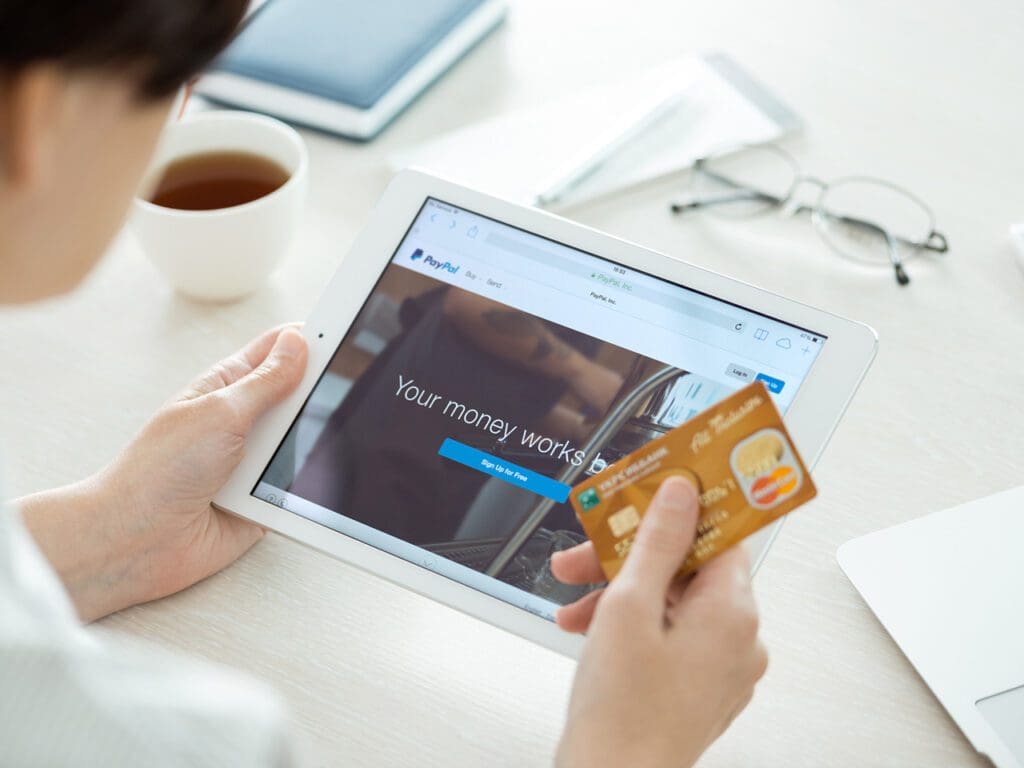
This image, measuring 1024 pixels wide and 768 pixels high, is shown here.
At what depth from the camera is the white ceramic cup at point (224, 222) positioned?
2.85ft

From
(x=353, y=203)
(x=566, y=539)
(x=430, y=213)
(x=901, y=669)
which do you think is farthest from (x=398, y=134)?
(x=901, y=669)

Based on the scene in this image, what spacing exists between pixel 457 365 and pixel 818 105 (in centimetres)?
58

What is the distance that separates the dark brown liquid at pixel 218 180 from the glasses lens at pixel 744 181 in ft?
1.29

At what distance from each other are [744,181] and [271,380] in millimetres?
531

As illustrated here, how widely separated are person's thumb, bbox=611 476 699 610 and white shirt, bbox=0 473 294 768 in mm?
194

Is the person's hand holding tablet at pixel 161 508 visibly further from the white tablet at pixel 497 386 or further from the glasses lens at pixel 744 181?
the glasses lens at pixel 744 181

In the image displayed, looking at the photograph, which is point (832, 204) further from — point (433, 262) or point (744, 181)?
point (433, 262)

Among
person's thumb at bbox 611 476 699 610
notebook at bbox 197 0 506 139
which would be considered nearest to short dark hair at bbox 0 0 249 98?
person's thumb at bbox 611 476 699 610

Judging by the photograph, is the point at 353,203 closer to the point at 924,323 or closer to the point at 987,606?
the point at 924,323

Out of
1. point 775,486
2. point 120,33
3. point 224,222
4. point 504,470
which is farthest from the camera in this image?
point 224,222

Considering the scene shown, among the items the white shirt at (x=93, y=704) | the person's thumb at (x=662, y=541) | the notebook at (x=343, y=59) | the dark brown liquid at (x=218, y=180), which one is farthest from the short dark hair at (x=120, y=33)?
the notebook at (x=343, y=59)

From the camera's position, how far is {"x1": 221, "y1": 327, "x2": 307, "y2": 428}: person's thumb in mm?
745

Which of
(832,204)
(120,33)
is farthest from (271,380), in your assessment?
(832,204)

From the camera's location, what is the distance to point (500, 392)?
0.75m
